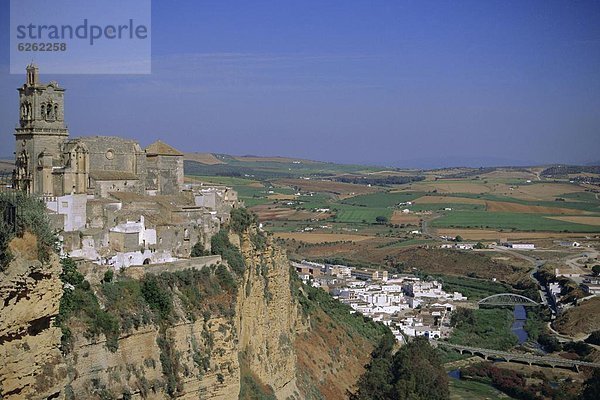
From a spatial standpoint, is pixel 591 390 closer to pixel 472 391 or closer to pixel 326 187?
pixel 472 391

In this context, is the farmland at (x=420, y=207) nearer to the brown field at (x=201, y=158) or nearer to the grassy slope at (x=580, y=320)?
the brown field at (x=201, y=158)

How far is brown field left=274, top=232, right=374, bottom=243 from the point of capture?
283ft

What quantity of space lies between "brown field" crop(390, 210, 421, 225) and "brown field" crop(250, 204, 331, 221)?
9156 millimetres

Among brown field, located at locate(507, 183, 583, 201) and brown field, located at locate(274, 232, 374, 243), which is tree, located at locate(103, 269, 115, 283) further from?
brown field, located at locate(507, 183, 583, 201)

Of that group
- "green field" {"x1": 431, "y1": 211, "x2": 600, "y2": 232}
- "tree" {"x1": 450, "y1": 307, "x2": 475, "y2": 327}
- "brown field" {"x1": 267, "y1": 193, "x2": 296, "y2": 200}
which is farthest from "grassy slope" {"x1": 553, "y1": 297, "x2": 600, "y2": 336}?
"brown field" {"x1": 267, "y1": 193, "x2": 296, "y2": 200}

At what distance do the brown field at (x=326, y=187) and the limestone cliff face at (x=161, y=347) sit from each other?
116 meters

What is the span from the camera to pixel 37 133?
70.9ft

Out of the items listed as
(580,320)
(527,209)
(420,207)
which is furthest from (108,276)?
(527,209)

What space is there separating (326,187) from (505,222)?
51.4 metres

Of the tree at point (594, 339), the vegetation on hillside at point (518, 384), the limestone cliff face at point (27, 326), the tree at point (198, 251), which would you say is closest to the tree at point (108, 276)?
the tree at point (198, 251)

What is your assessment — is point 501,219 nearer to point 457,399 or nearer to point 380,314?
point 380,314

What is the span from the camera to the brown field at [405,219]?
10468cm

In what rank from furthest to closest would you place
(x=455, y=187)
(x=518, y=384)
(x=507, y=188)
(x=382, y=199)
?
(x=507, y=188)
(x=455, y=187)
(x=382, y=199)
(x=518, y=384)

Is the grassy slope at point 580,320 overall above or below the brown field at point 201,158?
below
